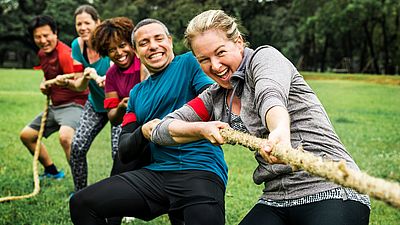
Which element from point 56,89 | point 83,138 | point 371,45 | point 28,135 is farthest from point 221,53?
point 371,45

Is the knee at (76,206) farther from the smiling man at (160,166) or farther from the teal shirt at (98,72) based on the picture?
the teal shirt at (98,72)

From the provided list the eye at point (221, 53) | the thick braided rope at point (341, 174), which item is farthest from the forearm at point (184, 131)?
the thick braided rope at point (341, 174)

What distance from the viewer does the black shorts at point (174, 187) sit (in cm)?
338

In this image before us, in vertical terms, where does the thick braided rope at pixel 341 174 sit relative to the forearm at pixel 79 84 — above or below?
above

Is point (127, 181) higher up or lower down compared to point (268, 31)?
higher up

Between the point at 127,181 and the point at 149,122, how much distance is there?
0.37 meters

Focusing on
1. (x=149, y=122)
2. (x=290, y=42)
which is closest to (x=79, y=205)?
(x=149, y=122)

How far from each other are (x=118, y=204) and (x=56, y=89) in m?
3.30

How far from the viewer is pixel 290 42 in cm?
4156

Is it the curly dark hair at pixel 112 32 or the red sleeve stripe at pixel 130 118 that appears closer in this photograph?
the red sleeve stripe at pixel 130 118

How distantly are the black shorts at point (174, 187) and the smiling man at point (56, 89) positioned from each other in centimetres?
266

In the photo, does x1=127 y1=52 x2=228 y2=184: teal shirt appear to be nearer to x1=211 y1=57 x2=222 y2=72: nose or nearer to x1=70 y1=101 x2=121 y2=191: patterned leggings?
x1=211 y1=57 x2=222 y2=72: nose

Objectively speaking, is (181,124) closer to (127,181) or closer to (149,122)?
(149,122)

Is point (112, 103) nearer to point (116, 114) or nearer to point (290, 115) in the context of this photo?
point (116, 114)
